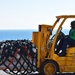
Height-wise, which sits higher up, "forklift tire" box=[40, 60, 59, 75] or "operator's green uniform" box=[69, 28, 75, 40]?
"operator's green uniform" box=[69, 28, 75, 40]

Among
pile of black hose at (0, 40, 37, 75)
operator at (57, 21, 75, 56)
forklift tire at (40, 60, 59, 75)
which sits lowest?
forklift tire at (40, 60, 59, 75)

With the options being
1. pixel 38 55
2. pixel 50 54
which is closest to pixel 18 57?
pixel 38 55

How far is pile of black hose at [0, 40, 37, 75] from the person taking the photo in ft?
39.5

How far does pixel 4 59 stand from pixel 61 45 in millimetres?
1862

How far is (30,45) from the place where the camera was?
1220 centimetres

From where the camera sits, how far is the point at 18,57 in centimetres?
1211

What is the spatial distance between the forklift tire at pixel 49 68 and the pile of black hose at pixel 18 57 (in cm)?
26

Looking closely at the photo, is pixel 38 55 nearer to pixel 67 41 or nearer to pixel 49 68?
pixel 49 68

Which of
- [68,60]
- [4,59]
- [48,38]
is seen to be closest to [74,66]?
[68,60]

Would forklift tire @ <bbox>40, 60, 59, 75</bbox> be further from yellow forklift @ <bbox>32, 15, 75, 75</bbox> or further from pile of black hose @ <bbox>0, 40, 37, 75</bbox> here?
pile of black hose @ <bbox>0, 40, 37, 75</bbox>

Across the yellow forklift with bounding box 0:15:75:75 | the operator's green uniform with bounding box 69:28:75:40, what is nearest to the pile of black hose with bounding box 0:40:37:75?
the yellow forklift with bounding box 0:15:75:75

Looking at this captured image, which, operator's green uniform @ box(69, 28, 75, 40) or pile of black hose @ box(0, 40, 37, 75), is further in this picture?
operator's green uniform @ box(69, 28, 75, 40)

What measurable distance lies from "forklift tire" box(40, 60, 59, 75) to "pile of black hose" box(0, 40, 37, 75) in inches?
10.0

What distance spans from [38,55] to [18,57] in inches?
Result: 25.2
